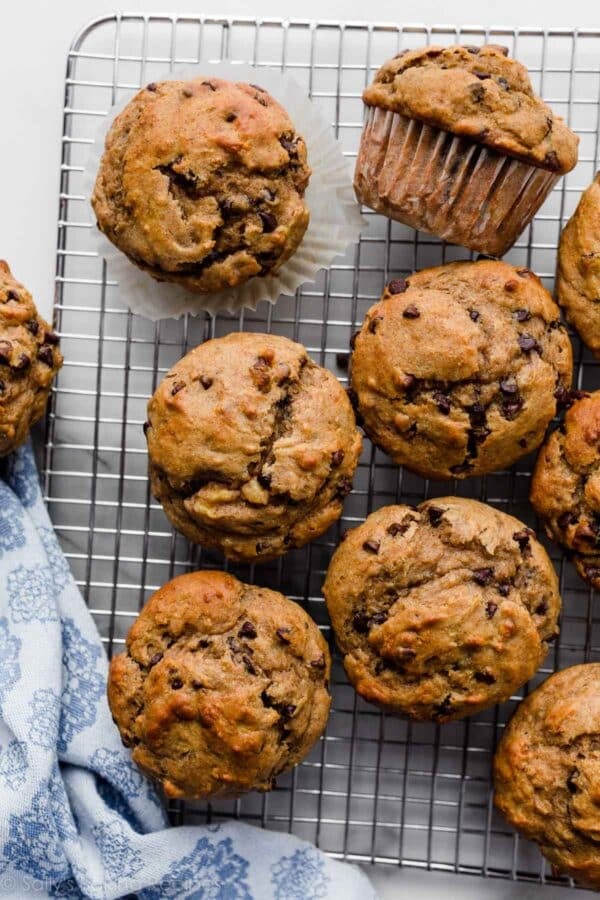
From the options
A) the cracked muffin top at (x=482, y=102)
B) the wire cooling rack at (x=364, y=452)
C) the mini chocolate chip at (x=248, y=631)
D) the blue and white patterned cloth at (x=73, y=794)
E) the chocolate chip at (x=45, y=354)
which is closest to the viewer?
the cracked muffin top at (x=482, y=102)

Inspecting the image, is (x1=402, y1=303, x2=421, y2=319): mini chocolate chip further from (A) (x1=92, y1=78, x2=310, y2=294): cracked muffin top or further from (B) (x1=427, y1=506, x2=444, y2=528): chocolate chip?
(B) (x1=427, y1=506, x2=444, y2=528): chocolate chip

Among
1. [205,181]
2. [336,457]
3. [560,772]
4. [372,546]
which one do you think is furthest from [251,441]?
[560,772]

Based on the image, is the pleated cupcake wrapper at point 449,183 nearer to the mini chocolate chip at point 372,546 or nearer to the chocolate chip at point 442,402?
the chocolate chip at point 442,402

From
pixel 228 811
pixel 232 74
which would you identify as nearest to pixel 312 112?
pixel 232 74

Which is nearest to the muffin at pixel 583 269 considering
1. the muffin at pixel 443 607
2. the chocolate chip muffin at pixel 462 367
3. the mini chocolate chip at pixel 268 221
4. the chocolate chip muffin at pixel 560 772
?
the chocolate chip muffin at pixel 462 367

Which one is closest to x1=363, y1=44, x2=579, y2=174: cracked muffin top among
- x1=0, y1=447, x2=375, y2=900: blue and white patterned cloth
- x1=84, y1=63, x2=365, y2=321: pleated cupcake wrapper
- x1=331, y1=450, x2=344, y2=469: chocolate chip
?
x1=84, y1=63, x2=365, y2=321: pleated cupcake wrapper

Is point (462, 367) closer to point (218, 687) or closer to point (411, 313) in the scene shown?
point (411, 313)
